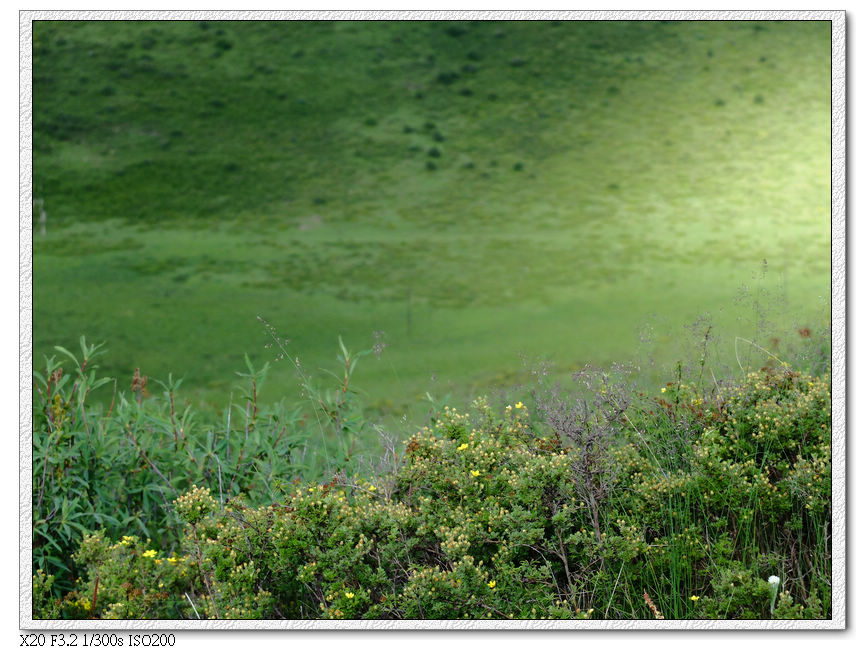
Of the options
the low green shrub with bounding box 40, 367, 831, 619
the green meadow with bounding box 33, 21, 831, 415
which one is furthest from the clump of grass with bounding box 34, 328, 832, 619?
the green meadow with bounding box 33, 21, 831, 415

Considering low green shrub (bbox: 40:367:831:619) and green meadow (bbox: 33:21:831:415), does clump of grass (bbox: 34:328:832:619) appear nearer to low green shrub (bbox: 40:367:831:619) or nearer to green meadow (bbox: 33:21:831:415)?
low green shrub (bbox: 40:367:831:619)

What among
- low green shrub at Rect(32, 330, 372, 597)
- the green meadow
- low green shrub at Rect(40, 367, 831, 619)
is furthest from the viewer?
the green meadow

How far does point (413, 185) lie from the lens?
4.23m

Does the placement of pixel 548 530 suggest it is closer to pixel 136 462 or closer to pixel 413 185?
pixel 136 462

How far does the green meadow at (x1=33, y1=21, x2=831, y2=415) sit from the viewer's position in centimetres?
329

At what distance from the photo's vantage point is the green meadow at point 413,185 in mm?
3293

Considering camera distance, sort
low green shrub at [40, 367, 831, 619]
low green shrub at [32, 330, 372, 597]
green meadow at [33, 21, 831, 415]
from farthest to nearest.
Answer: green meadow at [33, 21, 831, 415]
low green shrub at [32, 330, 372, 597]
low green shrub at [40, 367, 831, 619]

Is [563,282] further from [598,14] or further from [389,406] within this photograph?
[598,14]

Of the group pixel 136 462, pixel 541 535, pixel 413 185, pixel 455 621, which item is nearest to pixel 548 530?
pixel 541 535

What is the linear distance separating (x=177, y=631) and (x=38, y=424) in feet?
2.02

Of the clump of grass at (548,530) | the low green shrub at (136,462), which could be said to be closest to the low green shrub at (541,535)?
the clump of grass at (548,530)

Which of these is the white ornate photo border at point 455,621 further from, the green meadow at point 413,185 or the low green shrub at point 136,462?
the green meadow at point 413,185

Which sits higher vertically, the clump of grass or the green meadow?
the green meadow

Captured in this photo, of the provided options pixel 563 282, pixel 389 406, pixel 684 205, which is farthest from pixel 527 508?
pixel 684 205
